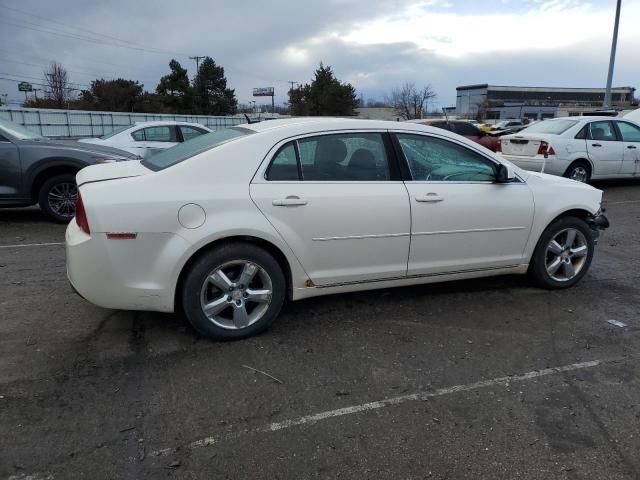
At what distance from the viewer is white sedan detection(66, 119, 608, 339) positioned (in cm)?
346

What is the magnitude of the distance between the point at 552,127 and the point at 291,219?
9352 mm

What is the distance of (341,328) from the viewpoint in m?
4.06

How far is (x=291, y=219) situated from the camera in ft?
12.2

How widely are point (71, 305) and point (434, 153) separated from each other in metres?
3.31

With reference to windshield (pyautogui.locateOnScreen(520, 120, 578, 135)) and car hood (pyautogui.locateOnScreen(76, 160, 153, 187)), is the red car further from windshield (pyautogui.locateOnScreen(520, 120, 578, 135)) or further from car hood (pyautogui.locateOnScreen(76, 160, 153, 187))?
car hood (pyautogui.locateOnScreen(76, 160, 153, 187))

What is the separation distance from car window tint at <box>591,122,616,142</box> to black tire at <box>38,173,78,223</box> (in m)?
10.0

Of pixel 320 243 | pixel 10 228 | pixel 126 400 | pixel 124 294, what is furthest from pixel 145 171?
pixel 10 228

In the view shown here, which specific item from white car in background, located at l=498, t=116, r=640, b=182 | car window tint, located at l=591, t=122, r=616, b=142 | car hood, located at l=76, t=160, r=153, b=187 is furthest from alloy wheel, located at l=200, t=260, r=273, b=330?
car window tint, located at l=591, t=122, r=616, b=142

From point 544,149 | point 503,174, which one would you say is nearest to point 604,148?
point 544,149

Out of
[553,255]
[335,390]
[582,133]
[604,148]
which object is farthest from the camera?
[604,148]

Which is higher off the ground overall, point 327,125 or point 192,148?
point 327,125

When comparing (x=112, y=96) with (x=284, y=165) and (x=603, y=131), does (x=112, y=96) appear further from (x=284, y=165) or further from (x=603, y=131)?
(x=284, y=165)

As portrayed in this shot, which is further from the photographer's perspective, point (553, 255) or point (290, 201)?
point (553, 255)

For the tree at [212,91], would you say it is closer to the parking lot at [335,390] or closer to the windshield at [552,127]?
the windshield at [552,127]
